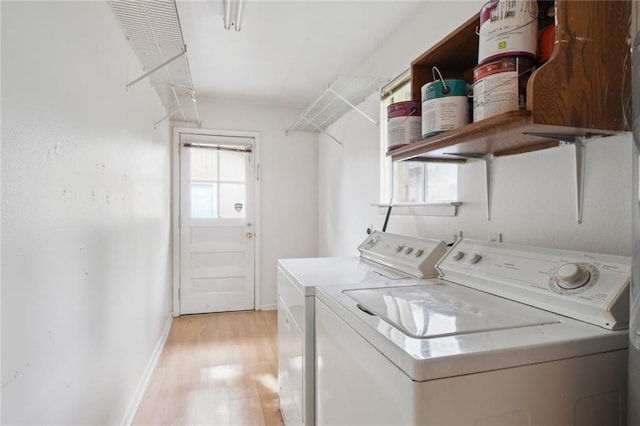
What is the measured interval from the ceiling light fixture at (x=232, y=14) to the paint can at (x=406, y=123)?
3.64 ft

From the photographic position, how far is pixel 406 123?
137cm

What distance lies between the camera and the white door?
145 inches

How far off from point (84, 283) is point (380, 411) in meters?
1.16

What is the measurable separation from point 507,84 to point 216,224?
3341mm

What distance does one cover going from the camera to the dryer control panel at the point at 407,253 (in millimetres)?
1379

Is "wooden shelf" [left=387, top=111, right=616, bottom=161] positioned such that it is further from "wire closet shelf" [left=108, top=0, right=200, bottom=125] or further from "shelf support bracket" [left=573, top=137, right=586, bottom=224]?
"wire closet shelf" [left=108, top=0, right=200, bottom=125]

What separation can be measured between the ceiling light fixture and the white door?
1.76 meters

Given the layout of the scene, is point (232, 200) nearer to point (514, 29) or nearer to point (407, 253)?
point (407, 253)

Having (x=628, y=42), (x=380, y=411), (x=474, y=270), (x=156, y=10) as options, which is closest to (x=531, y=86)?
(x=628, y=42)

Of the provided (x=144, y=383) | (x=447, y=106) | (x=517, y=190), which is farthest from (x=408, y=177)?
(x=144, y=383)

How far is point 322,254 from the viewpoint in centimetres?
382

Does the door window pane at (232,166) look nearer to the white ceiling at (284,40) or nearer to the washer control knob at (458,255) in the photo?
the white ceiling at (284,40)

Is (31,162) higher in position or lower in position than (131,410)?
higher

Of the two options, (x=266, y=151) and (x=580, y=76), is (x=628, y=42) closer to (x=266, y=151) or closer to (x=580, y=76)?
(x=580, y=76)
